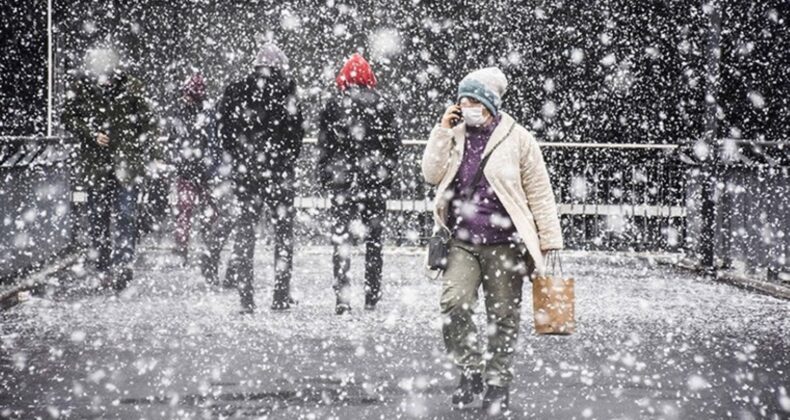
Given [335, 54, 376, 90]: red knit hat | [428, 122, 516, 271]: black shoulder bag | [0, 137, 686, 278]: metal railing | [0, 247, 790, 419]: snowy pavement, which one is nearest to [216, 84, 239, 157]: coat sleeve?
[335, 54, 376, 90]: red knit hat

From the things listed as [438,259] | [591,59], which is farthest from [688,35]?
[438,259]

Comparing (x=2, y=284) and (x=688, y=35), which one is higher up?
(x=688, y=35)

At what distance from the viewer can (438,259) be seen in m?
6.12

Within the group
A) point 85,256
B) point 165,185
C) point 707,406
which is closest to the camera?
point 707,406

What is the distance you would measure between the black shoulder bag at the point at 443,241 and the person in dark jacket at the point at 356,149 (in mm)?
2918

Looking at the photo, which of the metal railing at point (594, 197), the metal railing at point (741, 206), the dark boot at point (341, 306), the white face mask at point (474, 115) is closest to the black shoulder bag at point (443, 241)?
the white face mask at point (474, 115)

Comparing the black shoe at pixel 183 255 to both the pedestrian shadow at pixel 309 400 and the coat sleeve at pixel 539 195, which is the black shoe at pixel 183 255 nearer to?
the pedestrian shadow at pixel 309 400

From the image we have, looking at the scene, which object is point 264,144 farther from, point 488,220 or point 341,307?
point 488,220

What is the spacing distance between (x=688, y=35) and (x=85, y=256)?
9556mm

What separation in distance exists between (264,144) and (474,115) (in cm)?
354

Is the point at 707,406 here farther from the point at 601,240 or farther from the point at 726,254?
the point at 601,240

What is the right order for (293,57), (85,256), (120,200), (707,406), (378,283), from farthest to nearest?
1. (293,57)
2. (85,256)
3. (120,200)
4. (378,283)
5. (707,406)

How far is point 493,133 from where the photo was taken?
602 cm

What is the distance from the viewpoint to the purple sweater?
19.8 ft
